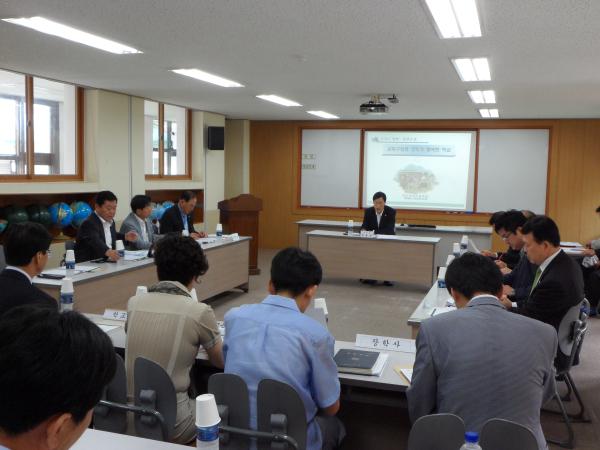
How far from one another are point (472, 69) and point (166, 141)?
5.53 metres

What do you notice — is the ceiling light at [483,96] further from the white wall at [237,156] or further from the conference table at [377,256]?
the white wall at [237,156]

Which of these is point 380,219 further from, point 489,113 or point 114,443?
point 114,443

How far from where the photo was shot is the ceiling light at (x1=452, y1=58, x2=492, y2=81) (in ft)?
16.7

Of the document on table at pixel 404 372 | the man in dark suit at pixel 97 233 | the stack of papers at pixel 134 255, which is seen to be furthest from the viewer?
the stack of papers at pixel 134 255

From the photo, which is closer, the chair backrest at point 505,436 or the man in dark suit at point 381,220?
the chair backrest at point 505,436

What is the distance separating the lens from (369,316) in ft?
20.7

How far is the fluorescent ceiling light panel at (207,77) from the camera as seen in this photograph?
19.7 feet

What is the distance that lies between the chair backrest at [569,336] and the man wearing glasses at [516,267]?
504mm

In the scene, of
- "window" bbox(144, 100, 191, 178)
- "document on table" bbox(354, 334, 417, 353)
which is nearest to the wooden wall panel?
"window" bbox(144, 100, 191, 178)

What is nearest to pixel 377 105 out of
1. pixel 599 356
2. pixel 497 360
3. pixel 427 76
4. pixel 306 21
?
pixel 427 76

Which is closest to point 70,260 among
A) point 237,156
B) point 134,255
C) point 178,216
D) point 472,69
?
point 134,255

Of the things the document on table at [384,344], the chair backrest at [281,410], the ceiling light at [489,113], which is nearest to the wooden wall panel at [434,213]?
the ceiling light at [489,113]

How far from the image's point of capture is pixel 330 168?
11.1 metres

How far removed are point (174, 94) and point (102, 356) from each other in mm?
7348
